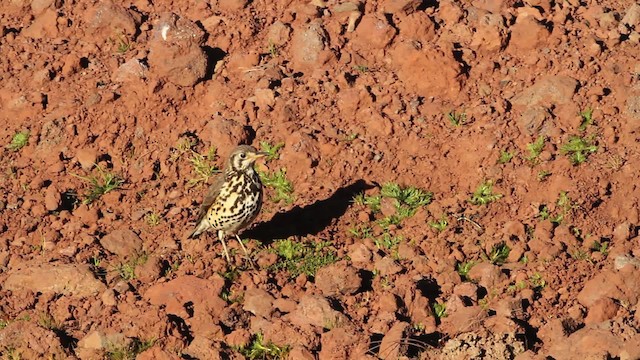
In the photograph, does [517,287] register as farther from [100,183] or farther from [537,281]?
[100,183]

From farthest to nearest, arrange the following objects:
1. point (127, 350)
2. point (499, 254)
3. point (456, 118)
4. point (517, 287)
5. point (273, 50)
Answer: point (273, 50) < point (456, 118) < point (499, 254) < point (517, 287) < point (127, 350)

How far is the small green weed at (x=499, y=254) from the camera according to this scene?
10422 millimetres

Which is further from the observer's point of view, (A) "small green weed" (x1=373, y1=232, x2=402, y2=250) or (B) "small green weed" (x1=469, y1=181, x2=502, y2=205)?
(B) "small green weed" (x1=469, y1=181, x2=502, y2=205)

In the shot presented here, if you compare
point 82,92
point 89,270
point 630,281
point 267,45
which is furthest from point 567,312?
point 82,92

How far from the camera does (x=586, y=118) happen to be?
1175 centimetres

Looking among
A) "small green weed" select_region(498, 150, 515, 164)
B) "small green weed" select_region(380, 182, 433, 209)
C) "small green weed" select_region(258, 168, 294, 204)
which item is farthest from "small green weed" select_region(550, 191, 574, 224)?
"small green weed" select_region(258, 168, 294, 204)

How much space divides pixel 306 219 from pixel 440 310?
203cm

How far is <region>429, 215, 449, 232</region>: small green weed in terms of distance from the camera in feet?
35.5

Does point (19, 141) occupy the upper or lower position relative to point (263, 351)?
lower

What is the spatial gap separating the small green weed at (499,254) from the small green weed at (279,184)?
2.13 metres

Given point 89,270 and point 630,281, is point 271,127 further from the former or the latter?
point 630,281

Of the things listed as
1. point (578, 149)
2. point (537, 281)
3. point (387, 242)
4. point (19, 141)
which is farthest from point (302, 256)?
point (19, 141)

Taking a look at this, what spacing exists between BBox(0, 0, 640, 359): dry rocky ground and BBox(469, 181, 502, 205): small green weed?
0.03m

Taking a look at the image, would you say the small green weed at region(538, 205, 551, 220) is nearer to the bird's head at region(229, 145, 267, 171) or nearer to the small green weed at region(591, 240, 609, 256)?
the small green weed at region(591, 240, 609, 256)
